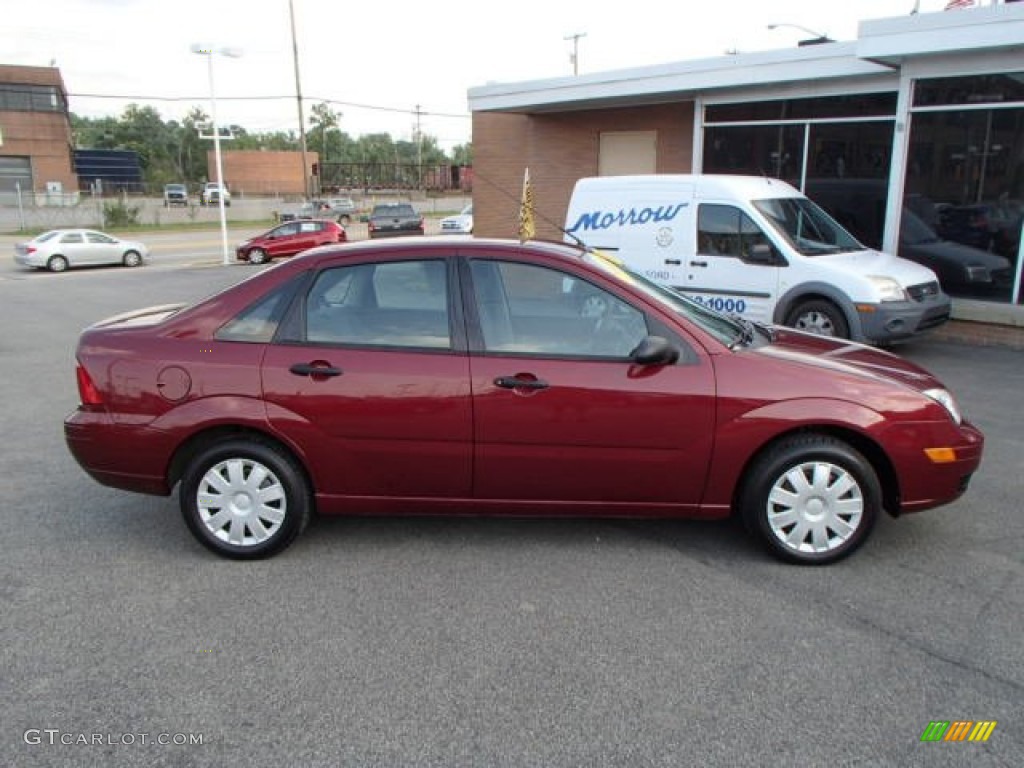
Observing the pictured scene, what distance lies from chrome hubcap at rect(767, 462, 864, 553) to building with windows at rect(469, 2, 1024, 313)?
27.0ft

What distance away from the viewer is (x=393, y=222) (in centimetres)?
3134

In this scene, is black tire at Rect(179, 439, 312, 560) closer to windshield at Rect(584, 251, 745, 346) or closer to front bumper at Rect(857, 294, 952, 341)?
windshield at Rect(584, 251, 745, 346)

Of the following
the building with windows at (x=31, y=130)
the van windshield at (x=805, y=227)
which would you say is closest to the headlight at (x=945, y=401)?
the van windshield at (x=805, y=227)

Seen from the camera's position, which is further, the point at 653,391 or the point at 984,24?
the point at 984,24

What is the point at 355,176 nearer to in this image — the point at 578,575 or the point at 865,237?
the point at 865,237

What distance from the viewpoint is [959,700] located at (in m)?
3.07

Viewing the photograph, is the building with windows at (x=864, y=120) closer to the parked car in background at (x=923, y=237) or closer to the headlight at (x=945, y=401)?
the parked car in background at (x=923, y=237)

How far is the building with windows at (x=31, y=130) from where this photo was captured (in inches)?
2379

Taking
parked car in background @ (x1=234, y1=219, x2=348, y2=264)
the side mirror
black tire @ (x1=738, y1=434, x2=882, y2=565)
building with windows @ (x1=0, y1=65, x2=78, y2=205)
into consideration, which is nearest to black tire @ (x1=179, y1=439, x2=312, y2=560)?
the side mirror

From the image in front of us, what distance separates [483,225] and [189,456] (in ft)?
53.6

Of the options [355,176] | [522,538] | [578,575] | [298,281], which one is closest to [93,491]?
[298,281]

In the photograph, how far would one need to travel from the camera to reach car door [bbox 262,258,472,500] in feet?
13.4

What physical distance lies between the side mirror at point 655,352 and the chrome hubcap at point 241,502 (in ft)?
6.28
